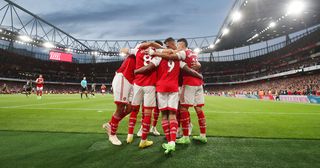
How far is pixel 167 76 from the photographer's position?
4535mm

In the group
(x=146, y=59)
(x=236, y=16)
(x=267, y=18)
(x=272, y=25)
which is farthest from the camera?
(x=272, y=25)

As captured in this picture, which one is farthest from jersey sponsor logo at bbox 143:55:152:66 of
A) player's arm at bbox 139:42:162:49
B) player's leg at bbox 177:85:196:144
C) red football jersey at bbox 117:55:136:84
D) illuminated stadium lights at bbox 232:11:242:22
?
illuminated stadium lights at bbox 232:11:242:22

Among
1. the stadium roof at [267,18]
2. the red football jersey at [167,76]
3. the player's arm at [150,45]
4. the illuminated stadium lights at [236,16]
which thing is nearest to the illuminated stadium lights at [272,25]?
the stadium roof at [267,18]

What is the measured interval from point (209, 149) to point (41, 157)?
2.92 metres

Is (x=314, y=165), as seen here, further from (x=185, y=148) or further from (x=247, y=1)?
(x=247, y=1)

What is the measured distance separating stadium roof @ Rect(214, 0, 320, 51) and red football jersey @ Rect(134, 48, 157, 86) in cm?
2879

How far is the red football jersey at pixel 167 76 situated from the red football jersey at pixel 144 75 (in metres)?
0.15

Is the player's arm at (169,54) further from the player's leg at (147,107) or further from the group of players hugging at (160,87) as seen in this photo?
the player's leg at (147,107)

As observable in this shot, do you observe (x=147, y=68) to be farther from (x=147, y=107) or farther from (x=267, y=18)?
(x=267, y=18)

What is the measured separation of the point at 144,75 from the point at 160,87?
20.2 inches

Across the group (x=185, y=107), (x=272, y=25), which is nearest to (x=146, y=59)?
(x=185, y=107)

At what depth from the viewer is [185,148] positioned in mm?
4598

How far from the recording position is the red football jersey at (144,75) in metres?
4.77

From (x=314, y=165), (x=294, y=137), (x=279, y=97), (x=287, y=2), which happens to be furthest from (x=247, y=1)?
(x=314, y=165)
